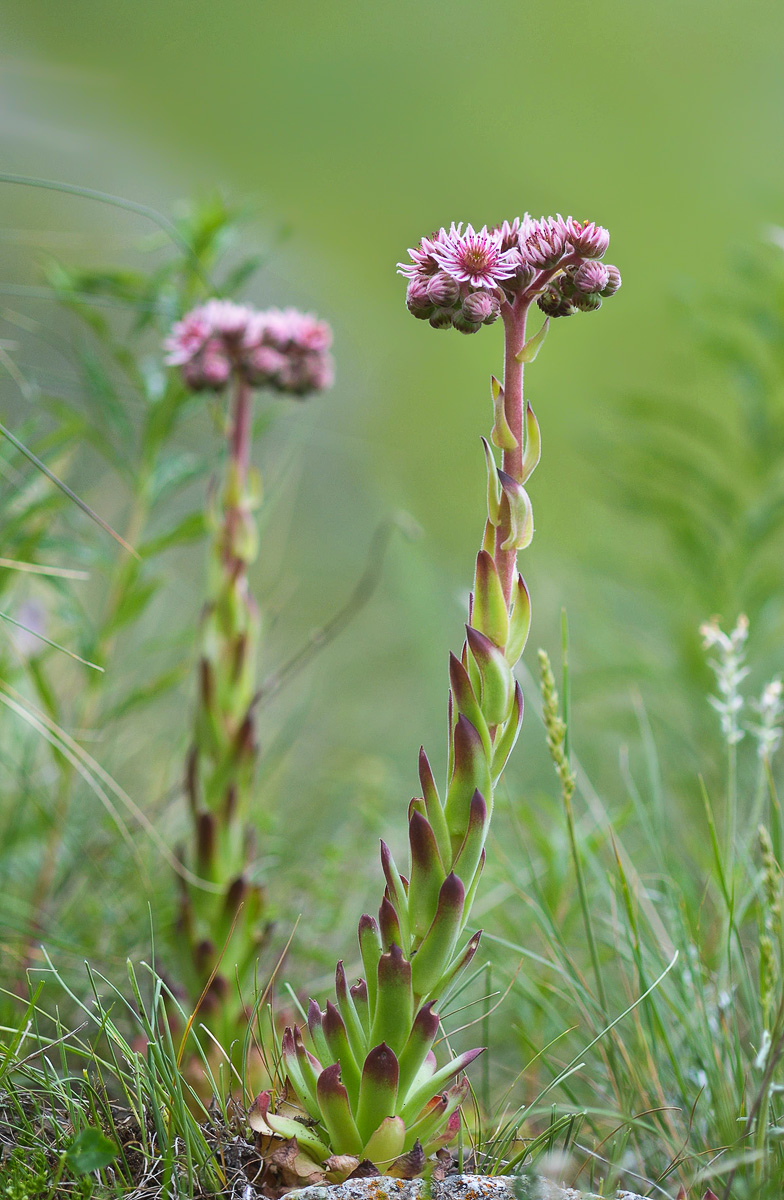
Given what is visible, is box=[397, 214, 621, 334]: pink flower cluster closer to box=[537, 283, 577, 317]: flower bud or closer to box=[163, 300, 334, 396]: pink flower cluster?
box=[537, 283, 577, 317]: flower bud

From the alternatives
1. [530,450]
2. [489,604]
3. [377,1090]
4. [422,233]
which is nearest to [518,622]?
[489,604]

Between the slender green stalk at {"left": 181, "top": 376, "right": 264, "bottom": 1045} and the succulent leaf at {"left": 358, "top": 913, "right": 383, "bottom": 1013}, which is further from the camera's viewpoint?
the slender green stalk at {"left": 181, "top": 376, "right": 264, "bottom": 1045}

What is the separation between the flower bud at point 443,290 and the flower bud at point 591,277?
115mm

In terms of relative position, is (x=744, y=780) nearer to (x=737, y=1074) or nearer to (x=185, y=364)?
(x=737, y=1074)

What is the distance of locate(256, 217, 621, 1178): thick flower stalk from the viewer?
80 cm

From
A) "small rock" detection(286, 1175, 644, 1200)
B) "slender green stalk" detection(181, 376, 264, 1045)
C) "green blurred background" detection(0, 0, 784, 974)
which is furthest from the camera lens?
"green blurred background" detection(0, 0, 784, 974)

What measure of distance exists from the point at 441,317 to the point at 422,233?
9002 millimetres

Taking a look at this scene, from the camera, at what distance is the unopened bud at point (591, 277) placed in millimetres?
802

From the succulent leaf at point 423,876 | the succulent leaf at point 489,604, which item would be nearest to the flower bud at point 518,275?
the succulent leaf at point 489,604

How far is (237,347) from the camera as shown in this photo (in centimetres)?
148

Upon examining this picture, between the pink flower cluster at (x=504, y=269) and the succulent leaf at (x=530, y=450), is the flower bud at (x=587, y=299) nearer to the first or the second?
the pink flower cluster at (x=504, y=269)

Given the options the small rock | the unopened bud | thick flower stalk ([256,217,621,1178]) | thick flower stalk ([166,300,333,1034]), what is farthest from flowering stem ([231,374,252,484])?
the small rock

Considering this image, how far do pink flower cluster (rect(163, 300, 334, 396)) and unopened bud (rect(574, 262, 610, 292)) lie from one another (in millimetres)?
781

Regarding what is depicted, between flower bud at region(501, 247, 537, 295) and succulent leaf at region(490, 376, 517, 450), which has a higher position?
flower bud at region(501, 247, 537, 295)
